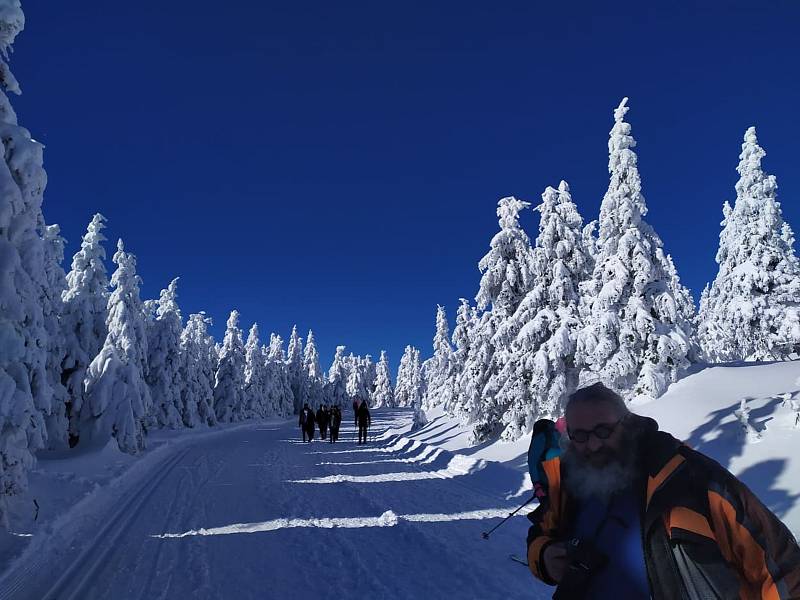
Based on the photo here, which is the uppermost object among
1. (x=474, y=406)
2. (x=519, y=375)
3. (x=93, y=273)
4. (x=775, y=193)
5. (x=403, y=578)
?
(x=775, y=193)

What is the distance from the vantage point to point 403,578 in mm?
6156

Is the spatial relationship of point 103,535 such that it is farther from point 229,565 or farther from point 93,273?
point 93,273

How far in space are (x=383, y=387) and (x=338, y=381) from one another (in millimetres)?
25082

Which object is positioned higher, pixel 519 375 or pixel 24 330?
pixel 24 330

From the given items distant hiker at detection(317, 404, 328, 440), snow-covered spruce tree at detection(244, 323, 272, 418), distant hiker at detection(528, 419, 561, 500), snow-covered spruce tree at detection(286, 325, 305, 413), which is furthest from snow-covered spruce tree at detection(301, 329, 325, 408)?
distant hiker at detection(528, 419, 561, 500)

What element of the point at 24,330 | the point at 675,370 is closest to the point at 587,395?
the point at 24,330

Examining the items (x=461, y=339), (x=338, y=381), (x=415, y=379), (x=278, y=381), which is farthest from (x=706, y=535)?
(x=415, y=379)

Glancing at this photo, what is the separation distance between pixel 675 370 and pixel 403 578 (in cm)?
1258

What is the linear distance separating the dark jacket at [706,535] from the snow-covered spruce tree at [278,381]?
71215 millimetres

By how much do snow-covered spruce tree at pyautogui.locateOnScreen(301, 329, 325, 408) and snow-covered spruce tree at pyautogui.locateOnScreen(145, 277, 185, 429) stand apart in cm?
4611

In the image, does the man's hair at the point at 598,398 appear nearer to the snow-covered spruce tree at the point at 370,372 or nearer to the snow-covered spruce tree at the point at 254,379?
the snow-covered spruce tree at the point at 254,379

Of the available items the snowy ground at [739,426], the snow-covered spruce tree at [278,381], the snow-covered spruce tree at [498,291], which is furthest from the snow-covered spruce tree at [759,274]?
the snow-covered spruce tree at [278,381]

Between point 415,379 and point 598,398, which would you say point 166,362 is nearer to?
point 598,398

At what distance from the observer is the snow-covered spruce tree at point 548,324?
57.4ft
